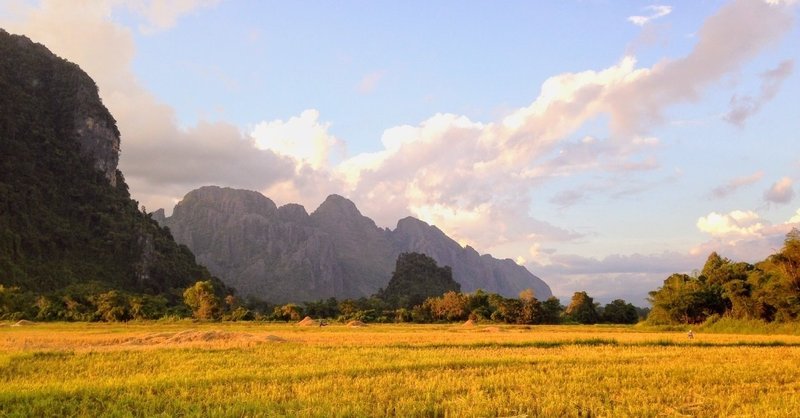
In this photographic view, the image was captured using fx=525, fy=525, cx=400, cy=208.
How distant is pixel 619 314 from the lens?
78.4 m

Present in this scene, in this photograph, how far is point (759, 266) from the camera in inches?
1975

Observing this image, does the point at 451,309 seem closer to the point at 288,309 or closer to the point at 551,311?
the point at 551,311

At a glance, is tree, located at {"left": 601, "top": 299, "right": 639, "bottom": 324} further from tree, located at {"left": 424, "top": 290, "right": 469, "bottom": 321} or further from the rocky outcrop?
the rocky outcrop

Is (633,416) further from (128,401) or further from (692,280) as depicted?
(692,280)

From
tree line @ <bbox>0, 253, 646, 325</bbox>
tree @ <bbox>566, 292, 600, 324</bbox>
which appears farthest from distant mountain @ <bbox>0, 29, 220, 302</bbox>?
tree @ <bbox>566, 292, 600, 324</bbox>

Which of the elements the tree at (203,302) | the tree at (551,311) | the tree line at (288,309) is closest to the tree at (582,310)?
the tree line at (288,309)

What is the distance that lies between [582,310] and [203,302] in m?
56.0

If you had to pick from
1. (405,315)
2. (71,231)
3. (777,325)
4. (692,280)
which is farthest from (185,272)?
(777,325)

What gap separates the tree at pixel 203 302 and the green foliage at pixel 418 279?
71460mm

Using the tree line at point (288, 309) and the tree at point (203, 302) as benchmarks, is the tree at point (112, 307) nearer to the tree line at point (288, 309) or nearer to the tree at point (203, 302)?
the tree line at point (288, 309)

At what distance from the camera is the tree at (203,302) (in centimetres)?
7319

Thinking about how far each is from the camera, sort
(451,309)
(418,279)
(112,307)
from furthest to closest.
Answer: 1. (418,279)
2. (451,309)
3. (112,307)

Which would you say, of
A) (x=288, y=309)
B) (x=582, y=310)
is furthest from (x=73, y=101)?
(x=582, y=310)

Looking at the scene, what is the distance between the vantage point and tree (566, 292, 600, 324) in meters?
79.1
